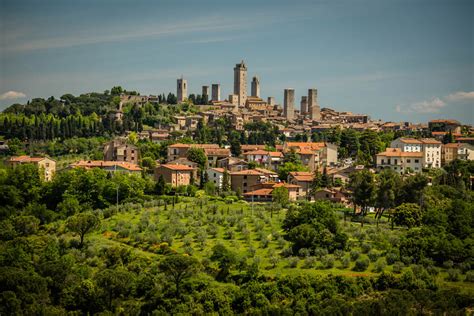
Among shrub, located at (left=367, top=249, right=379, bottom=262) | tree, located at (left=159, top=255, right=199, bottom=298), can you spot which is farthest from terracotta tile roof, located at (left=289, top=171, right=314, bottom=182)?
tree, located at (left=159, top=255, right=199, bottom=298)

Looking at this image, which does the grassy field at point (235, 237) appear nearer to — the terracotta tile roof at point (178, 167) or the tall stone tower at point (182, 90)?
the terracotta tile roof at point (178, 167)

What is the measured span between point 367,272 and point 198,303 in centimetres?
733

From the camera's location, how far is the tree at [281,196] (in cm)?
4206

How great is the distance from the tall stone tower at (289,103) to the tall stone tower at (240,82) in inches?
331

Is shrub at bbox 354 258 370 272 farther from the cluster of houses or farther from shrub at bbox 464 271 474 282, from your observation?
the cluster of houses

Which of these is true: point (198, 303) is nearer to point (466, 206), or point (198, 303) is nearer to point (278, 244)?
point (278, 244)

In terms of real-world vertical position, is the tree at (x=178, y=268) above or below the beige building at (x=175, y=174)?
below

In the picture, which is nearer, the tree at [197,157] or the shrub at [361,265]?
the shrub at [361,265]

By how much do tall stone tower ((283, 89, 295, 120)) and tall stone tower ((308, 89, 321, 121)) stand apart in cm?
273

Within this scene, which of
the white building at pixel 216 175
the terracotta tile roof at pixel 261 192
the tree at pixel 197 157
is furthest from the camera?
the tree at pixel 197 157

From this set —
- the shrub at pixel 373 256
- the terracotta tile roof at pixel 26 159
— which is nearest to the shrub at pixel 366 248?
the shrub at pixel 373 256

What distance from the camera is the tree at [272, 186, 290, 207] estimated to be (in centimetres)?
4206

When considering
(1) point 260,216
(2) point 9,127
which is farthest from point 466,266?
(2) point 9,127

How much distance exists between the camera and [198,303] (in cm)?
2702
